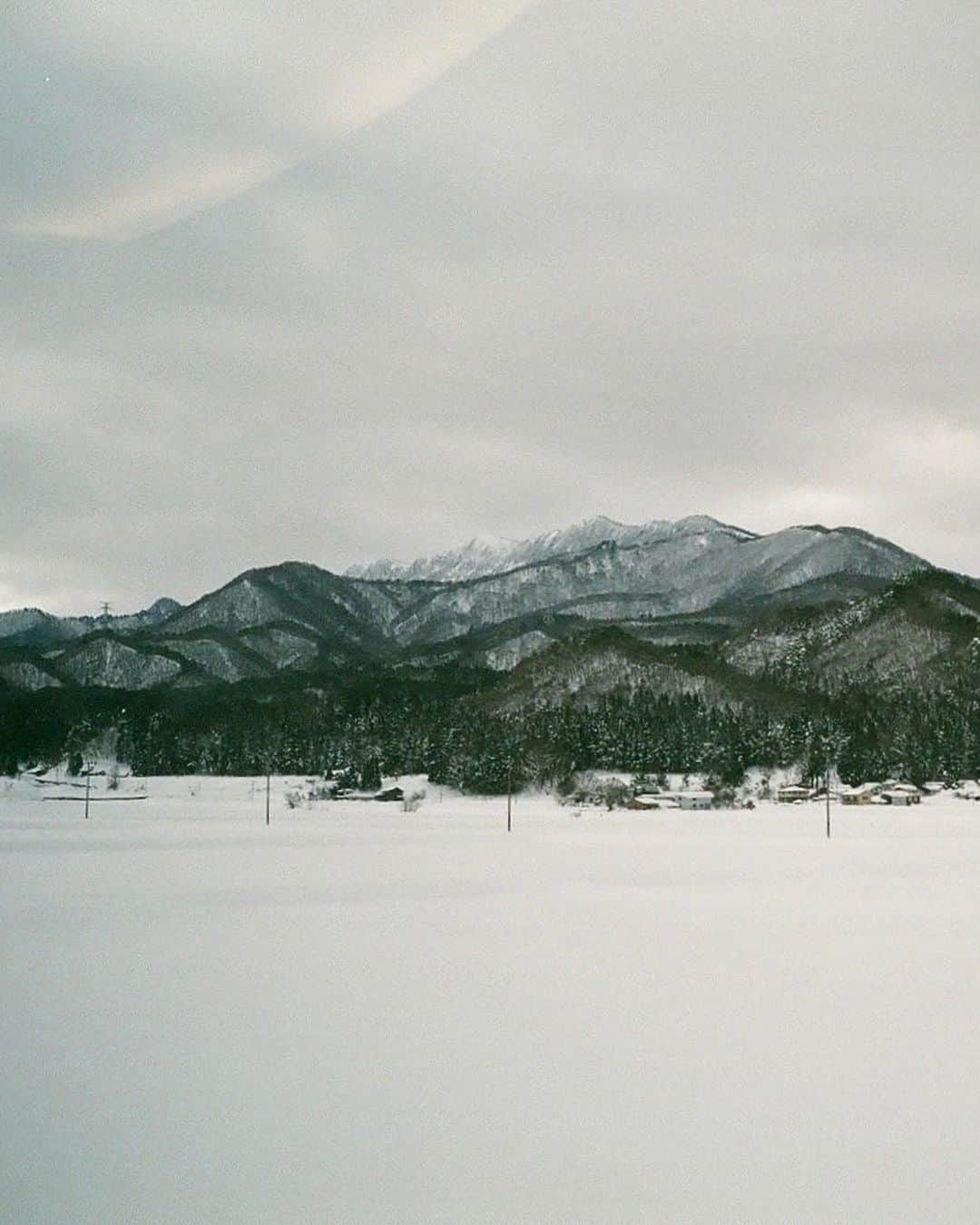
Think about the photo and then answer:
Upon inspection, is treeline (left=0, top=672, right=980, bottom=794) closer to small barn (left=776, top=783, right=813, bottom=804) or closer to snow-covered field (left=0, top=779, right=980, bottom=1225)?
small barn (left=776, top=783, right=813, bottom=804)

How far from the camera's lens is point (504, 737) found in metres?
120

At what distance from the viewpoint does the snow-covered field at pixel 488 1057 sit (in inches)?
326

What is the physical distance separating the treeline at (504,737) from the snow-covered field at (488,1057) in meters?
87.2

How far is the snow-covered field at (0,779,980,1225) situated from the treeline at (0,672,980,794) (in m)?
87.2

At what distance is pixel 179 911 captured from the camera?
985 inches

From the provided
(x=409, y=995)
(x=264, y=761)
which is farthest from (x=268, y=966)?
(x=264, y=761)

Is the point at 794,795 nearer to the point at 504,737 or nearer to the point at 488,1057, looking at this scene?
the point at 504,737

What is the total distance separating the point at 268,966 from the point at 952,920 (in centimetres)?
1500

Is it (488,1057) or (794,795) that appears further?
(794,795)

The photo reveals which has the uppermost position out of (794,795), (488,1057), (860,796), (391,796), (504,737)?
(488,1057)

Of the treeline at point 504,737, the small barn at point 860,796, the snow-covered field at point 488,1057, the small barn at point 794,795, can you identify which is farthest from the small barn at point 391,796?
the snow-covered field at point 488,1057

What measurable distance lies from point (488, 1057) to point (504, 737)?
4259 inches

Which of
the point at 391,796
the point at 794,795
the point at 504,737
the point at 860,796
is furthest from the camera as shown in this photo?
the point at 504,737

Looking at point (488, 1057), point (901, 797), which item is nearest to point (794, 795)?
point (901, 797)
